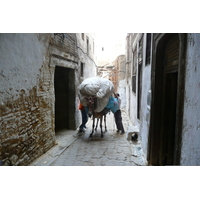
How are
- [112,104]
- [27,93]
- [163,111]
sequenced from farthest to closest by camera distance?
[112,104]
[27,93]
[163,111]

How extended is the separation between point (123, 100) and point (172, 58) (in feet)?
31.8

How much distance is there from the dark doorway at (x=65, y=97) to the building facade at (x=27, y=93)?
85 cm

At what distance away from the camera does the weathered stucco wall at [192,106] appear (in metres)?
1.38

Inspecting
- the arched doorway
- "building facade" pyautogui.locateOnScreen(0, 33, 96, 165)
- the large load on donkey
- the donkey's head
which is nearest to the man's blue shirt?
the large load on donkey

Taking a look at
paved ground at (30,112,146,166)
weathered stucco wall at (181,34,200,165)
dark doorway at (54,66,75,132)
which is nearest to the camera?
weathered stucco wall at (181,34,200,165)

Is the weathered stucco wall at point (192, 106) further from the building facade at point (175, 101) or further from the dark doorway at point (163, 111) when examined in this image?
the dark doorway at point (163, 111)

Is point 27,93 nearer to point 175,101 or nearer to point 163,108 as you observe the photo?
point 163,108

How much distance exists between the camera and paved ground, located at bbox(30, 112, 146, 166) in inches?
126

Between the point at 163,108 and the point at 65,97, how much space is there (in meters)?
3.73

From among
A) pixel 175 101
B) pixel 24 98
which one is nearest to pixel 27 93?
pixel 24 98

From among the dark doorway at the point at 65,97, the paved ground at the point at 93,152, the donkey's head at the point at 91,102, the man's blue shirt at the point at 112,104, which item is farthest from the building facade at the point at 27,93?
the man's blue shirt at the point at 112,104

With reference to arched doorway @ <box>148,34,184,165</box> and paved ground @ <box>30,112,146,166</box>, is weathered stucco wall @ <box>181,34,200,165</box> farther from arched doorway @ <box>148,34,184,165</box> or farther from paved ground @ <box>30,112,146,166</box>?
paved ground @ <box>30,112,146,166</box>

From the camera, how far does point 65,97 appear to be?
5.77 meters

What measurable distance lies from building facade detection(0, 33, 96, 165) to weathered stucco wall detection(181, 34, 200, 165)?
84.0 inches
